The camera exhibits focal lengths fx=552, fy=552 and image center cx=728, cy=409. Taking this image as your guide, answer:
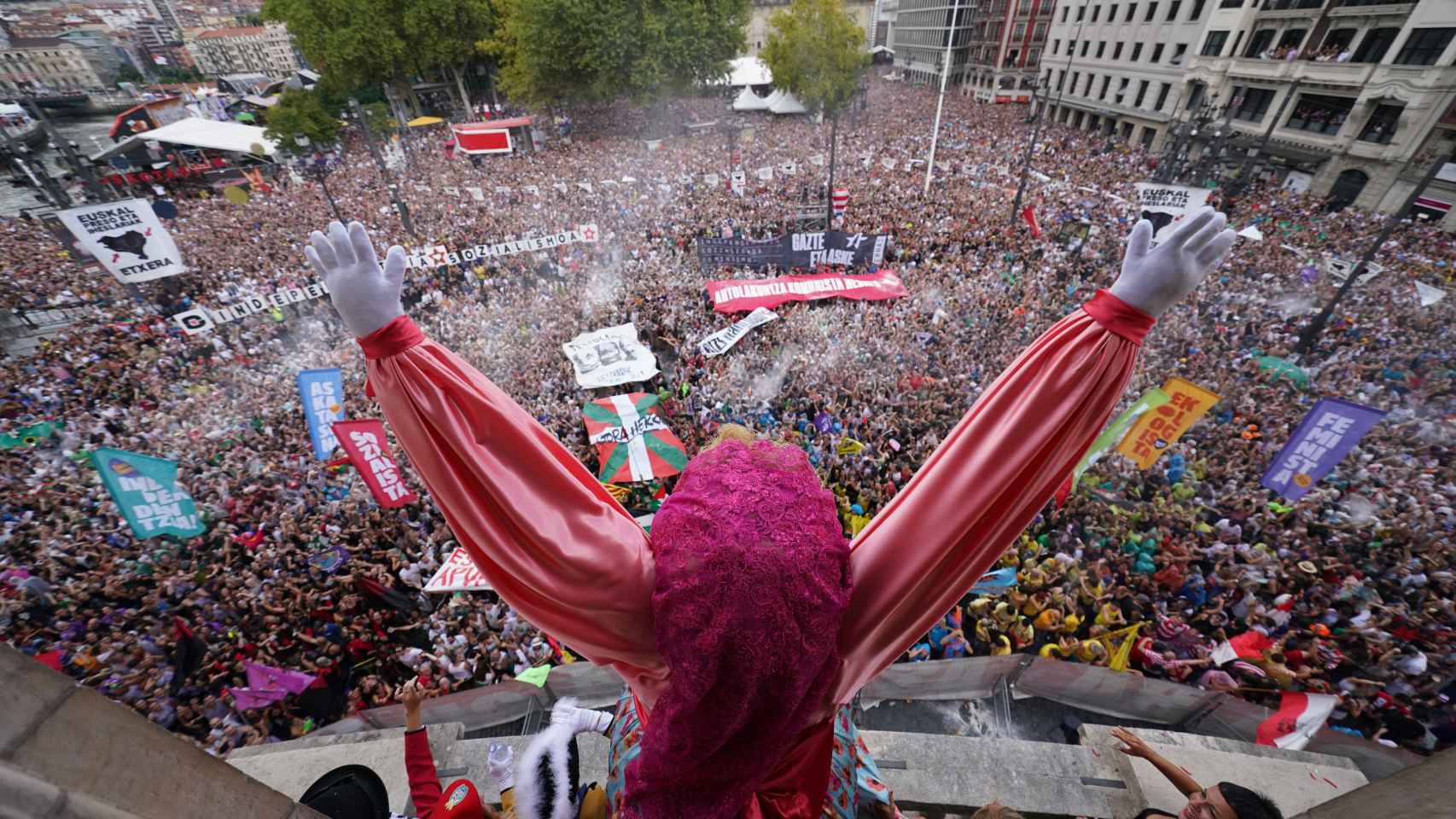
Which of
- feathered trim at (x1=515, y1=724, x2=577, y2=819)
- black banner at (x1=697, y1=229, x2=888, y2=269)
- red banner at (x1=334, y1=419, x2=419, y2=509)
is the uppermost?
feathered trim at (x1=515, y1=724, x2=577, y2=819)

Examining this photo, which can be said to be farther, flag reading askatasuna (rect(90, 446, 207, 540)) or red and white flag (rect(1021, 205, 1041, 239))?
red and white flag (rect(1021, 205, 1041, 239))

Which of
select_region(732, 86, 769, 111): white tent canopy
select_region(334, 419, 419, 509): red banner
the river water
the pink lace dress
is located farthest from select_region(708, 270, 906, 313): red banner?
select_region(732, 86, 769, 111): white tent canopy

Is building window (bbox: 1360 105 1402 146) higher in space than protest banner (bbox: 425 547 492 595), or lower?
higher

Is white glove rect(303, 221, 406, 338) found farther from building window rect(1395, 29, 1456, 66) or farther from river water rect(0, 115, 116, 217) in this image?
river water rect(0, 115, 116, 217)

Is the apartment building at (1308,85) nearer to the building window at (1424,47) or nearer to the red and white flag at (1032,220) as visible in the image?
the building window at (1424,47)

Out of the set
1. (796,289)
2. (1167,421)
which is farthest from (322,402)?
(1167,421)

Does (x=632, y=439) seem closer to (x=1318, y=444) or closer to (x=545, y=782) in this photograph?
(x=545, y=782)

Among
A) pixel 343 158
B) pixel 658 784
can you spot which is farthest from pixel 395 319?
pixel 343 158

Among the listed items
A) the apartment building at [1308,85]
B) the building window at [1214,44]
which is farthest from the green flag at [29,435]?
the building window at [1214,44]
